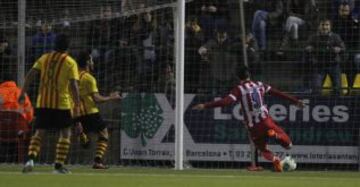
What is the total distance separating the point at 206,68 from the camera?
21.1m

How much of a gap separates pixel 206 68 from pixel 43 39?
Answer: 3712 mm

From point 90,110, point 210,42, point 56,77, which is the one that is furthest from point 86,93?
point 210,42

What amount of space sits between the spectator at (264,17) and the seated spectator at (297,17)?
254mm

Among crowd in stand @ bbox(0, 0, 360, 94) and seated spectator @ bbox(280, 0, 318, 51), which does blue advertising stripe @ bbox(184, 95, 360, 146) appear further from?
seated spectator @ bbox(280, 0, 318, 51)

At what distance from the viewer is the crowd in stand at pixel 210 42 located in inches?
818

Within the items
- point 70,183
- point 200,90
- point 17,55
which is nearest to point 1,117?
point 17,55

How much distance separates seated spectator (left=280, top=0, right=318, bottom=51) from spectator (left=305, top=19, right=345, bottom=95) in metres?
0.69

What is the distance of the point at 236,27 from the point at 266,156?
5378mm

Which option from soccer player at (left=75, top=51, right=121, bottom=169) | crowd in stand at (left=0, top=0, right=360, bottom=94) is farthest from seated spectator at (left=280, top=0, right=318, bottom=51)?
soccer player at (left=75, top=51, right=121, bottom=169)

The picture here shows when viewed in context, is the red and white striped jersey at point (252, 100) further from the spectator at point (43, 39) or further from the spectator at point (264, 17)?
the spectator at point (43, 39)

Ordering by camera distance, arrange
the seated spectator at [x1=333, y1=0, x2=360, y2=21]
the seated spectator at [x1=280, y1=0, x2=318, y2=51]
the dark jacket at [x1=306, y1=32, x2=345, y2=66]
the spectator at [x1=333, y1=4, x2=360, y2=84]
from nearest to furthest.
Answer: the dark jacket at [x1=306, y1=32, x2=345, y2=66] < the spectator at [x1=333, y1=4, x2=360, y2=84] < the seated spectator at [x1=333, y1=0, x2=360, y2=21] < the seated spectator at [x1=280, y1=0, x2=318, y2=51]

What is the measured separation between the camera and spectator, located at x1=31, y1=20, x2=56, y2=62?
21297mm

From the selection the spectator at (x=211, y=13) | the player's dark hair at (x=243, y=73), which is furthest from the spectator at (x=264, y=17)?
the player's dark hair at (x=243, y=73)

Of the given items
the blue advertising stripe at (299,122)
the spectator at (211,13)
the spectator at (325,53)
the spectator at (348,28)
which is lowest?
the blue advertising stripe at (299,122)
